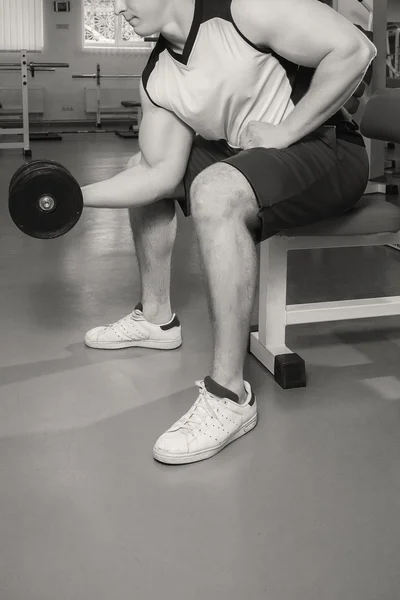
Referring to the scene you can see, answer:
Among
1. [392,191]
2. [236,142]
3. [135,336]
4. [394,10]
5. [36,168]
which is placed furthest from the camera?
[394,10]

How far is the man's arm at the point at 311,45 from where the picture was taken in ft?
4.98

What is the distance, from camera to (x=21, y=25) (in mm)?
10266

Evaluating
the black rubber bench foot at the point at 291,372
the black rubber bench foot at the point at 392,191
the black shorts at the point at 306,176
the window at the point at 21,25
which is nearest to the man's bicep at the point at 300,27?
the black shorts at the point at 306,176

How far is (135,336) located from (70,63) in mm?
9526

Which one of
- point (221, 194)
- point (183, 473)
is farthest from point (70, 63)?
point (183, 473)

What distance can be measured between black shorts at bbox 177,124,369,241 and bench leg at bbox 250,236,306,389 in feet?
0.60

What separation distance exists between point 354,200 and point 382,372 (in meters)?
0.47

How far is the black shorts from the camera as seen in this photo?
149 centimetres

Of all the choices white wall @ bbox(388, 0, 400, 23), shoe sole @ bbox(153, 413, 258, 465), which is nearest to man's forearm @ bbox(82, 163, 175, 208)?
shoe sole @ bbox(153, 413, 258, 465)

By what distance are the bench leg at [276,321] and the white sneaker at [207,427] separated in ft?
0.77

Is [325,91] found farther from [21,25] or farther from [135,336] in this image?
[21,25]

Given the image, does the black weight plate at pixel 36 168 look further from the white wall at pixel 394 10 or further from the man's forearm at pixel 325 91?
the white wall at pixel 394 10

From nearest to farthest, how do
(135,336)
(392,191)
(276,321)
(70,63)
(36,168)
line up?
(36,168)
(276,321)
(135,336)
(392,191)
(70,63)

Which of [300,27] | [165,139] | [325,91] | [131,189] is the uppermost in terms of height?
[300,27]
